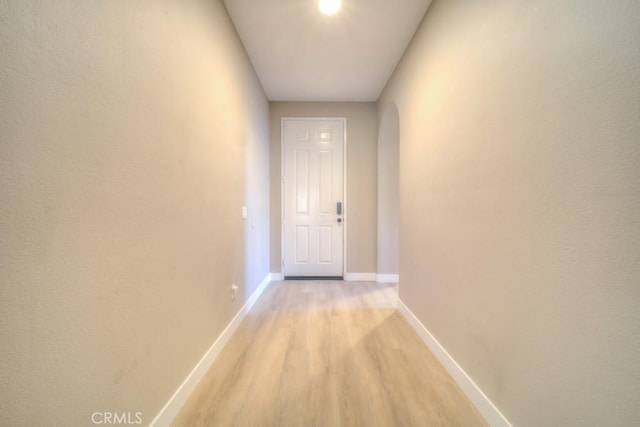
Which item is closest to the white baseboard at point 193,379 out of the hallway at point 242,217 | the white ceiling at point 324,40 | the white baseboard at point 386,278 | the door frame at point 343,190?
the hallway at point 242,217

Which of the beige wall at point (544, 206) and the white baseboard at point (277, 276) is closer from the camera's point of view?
the beige wall at point (544, 206)

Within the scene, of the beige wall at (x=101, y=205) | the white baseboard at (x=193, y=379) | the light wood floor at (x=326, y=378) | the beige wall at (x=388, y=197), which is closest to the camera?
the beige wall at (x=101, y=205)

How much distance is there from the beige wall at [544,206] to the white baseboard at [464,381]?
5 centimetres

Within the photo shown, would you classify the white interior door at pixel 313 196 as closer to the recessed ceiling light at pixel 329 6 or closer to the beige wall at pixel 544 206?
the recessed ceiling light at pixel 329 6

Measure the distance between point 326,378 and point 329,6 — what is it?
8.40 ft

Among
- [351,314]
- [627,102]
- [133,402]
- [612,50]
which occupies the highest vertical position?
[612,50]

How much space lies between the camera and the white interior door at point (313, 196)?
3832mm

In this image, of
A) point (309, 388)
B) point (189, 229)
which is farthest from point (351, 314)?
point (189, 229)

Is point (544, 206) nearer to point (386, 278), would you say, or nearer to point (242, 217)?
point (242, 217)

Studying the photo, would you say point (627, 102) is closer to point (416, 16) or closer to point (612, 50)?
point (612, 50)

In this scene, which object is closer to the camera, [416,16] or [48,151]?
[48,151]

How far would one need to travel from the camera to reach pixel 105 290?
898 millimetres

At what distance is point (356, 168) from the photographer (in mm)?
3809

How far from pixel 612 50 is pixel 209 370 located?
7.67 feet
